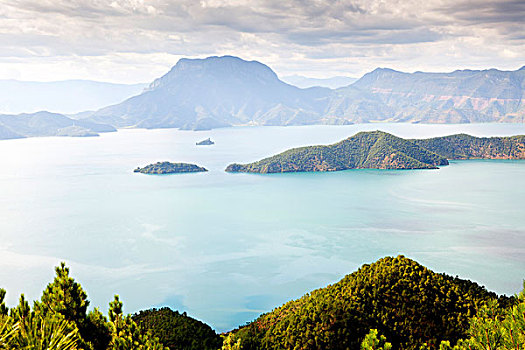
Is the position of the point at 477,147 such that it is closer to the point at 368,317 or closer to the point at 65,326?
the point at 368,317

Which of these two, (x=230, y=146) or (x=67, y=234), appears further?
(x=230, y=146)

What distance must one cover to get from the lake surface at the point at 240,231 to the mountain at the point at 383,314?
690 inches

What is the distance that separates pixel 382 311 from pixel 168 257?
36.1 meters

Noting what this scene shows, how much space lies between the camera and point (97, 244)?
188ft

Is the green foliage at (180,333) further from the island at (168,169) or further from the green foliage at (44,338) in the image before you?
the island at (168,169)

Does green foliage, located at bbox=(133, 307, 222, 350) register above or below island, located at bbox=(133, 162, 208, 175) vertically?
below

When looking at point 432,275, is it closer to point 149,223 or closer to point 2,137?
point 149,223

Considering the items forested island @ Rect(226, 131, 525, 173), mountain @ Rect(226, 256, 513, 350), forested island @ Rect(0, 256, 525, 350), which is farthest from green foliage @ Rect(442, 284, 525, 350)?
forested island @ Rect(226, 131, 525, 173)

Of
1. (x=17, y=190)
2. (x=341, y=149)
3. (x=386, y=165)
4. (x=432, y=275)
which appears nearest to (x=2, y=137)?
(x=17, y=190)

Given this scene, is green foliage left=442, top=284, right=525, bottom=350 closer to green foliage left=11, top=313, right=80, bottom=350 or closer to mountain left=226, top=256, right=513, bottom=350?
green foliage left=11, top=313, right=80, bottom=350

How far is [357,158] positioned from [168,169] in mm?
52377

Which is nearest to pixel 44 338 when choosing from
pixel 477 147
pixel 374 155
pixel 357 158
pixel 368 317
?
pixel 368 317

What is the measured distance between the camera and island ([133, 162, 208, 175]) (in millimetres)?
110062

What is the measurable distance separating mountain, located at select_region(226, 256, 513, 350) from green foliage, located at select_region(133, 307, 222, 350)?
1.65 metres
